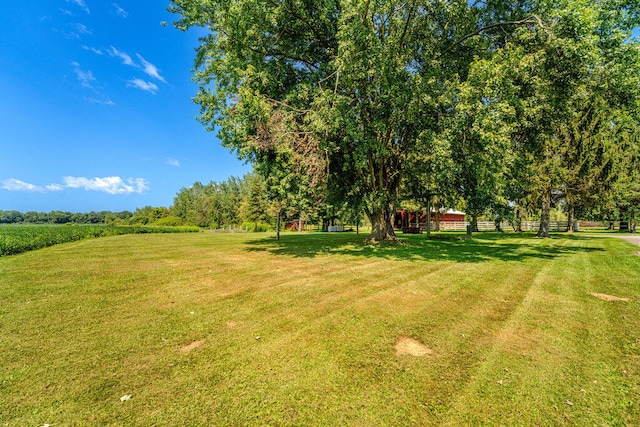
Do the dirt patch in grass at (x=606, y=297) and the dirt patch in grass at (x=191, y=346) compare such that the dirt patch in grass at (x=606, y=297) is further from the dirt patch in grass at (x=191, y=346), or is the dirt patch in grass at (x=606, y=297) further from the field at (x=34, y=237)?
the field at (x=34, y=237)

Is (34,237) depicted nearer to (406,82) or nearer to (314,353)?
(314,353)

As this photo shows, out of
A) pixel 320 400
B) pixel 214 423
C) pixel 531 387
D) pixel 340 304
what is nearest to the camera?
pixel 214 423

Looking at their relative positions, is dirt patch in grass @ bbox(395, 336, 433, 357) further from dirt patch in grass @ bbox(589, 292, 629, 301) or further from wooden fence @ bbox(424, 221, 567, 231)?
wooden fence @ bbox(424, 221, 567, 231)

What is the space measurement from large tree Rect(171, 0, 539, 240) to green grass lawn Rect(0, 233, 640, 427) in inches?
300

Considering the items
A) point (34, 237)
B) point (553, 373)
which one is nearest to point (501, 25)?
point (553, 373)

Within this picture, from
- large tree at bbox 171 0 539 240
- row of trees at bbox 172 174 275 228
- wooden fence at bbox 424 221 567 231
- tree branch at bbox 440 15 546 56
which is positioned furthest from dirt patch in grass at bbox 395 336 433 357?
row of trees at bbox 172 174 275 228

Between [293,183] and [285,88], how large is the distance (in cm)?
651

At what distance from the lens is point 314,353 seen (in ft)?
12.8

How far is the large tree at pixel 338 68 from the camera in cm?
1225

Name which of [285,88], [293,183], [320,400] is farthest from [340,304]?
[285,88]

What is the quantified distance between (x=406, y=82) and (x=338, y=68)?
10.8ft

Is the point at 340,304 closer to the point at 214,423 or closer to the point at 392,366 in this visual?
the point at 392,366

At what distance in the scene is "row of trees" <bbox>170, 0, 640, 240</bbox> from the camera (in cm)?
1091

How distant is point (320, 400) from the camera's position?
117 inches
